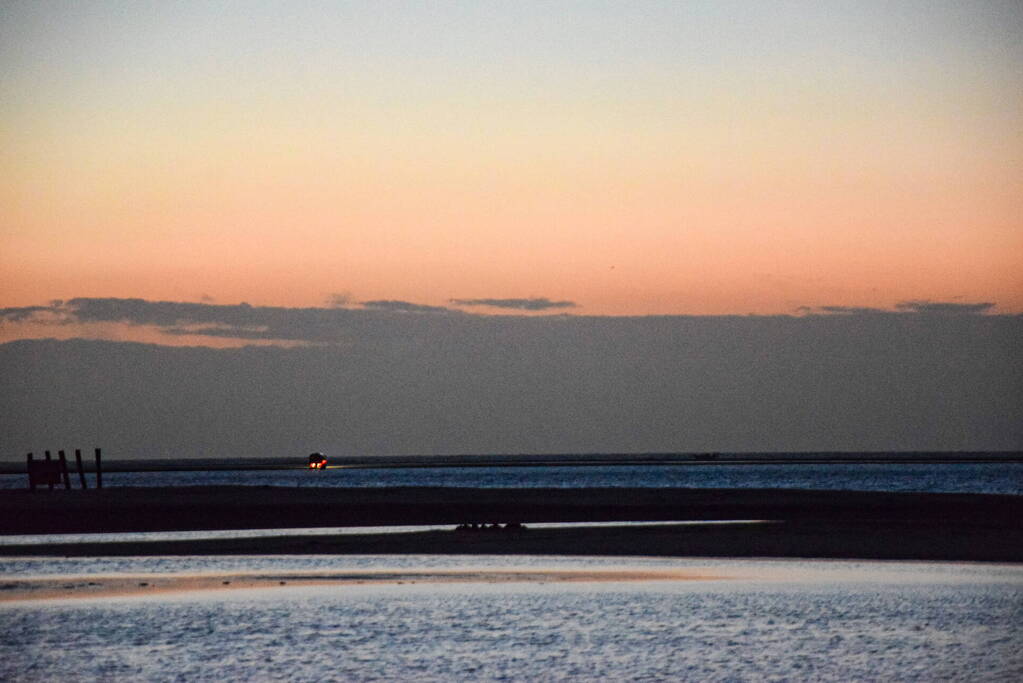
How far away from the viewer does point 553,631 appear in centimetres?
2298

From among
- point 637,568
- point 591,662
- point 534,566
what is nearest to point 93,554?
point 534,566

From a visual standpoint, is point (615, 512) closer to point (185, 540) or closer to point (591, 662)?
point (185, 540)

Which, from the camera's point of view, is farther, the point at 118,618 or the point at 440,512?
the point at 440,512

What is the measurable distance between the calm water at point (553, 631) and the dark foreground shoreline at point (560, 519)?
286 inches

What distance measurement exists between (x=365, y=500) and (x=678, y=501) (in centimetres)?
1465

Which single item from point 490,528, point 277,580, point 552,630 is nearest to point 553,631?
point 552,630

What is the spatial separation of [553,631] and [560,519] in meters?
27.1

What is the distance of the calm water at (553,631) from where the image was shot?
1981 cm

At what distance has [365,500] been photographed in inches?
2633

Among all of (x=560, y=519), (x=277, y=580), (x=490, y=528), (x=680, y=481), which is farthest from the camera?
(x=680, y=481)

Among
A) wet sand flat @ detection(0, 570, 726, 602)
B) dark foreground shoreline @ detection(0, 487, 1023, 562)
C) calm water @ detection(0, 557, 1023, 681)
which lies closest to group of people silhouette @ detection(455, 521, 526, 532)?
dark foreground shoreline @ detection(0, 487, 1023, 562)

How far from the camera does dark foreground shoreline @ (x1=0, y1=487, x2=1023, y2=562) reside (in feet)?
122

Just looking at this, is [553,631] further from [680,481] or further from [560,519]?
[680,481]

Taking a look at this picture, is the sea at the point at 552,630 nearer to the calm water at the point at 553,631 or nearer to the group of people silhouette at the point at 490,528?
the calm water at the point at 553,631
